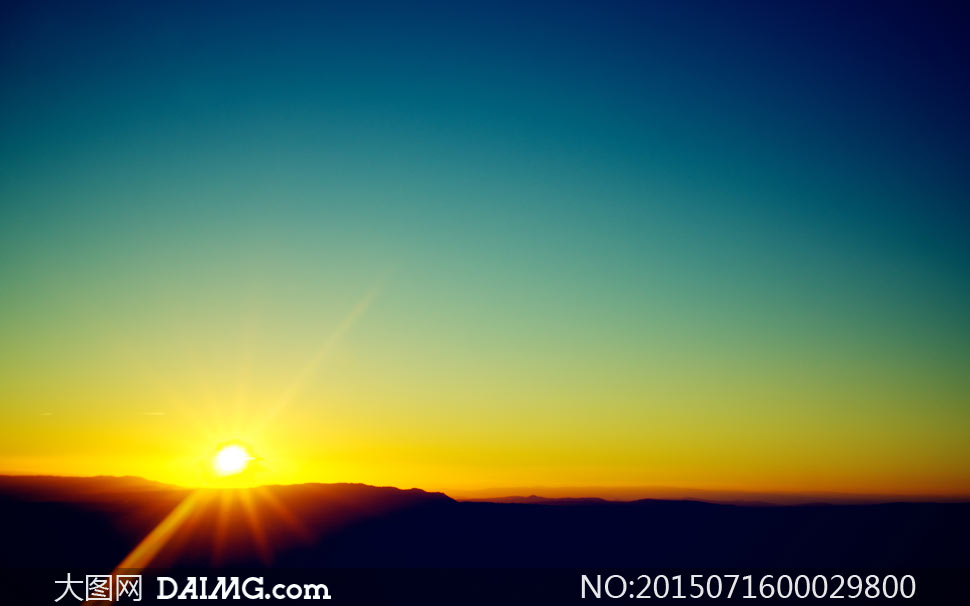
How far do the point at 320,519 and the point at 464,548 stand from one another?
1348 centimetres

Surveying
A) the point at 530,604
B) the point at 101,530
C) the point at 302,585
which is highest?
the point at 101,530

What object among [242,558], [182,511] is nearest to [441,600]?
[242,558]

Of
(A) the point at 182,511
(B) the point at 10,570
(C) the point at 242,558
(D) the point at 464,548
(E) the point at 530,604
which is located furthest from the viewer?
(D) the point at 464,548

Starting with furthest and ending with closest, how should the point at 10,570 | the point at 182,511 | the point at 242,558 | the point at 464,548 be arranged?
the point at 464,548, the point at 182,511, the point at 242,558, the point at 10,570

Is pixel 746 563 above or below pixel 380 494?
below

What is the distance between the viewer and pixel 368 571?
6122 cm

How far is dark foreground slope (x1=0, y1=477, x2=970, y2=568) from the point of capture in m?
59.7

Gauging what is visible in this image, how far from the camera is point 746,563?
7375 cm

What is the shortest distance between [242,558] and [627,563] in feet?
118

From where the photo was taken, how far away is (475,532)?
73688 millimetres

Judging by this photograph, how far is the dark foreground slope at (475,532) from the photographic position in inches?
2350

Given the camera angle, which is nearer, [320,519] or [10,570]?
[10,570]

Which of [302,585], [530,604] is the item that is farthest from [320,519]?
[530,604]

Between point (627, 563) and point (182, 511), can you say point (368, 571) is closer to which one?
point (182, 511)
